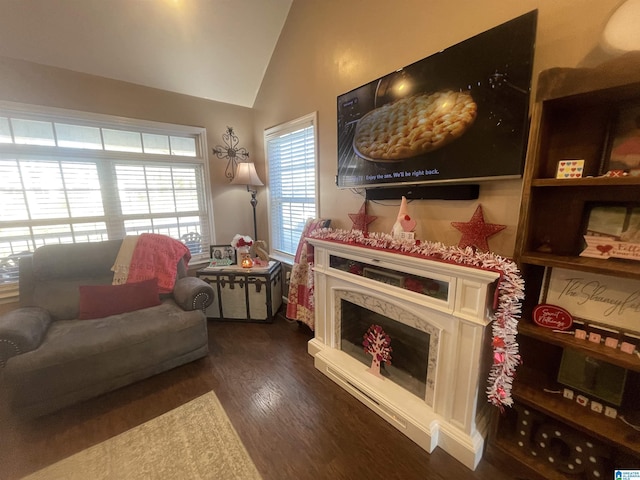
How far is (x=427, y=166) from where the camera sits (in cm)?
154

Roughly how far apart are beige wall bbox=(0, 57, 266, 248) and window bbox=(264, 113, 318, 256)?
0.37 metres

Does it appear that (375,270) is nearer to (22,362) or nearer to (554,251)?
(554,251)

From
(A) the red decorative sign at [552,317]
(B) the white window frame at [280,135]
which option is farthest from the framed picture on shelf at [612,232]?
(B) the white window frame at [280,135]

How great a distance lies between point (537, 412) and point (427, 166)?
1.40 m

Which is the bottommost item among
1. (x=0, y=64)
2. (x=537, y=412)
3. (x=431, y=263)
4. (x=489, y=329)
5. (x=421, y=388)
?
(x=421, y=388)

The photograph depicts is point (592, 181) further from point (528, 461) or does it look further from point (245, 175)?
point (245, 175)

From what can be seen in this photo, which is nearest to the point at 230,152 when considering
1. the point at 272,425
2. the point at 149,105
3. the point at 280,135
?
the point at 280,135

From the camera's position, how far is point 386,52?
1.76 meters

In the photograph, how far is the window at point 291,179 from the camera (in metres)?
2.62

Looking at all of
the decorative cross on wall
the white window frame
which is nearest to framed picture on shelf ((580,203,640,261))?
the white window frame

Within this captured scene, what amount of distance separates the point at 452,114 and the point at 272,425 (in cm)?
211

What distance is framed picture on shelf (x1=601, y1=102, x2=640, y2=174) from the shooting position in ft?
3.25

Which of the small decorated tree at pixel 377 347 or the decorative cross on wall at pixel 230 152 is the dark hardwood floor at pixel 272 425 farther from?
the decorative cross on wall at pixel 230 152

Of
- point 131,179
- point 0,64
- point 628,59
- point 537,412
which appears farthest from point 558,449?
point 0,64
